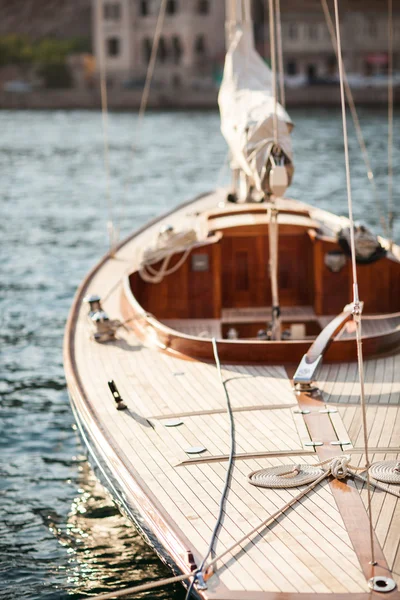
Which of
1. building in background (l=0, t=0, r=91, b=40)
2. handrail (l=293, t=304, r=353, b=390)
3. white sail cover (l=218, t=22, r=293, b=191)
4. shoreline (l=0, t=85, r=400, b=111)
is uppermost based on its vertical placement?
building in background (l=0, t=0, r=91, b=40)

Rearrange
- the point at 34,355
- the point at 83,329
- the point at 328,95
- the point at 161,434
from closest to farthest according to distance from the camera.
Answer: the point at 161,434 → the point at 83,329 → the point at 34,355 → the point at 328,95

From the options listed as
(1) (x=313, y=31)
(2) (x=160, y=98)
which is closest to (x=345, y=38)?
Answer: (1) (x=313, y=31)

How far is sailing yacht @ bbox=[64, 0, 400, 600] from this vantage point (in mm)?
5371

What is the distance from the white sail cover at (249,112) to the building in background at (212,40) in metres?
60.5

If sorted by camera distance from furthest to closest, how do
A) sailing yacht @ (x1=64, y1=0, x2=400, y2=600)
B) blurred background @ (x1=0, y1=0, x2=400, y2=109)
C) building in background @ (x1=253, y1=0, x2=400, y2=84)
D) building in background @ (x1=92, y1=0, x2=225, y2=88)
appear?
building in background @ (x1=92, y1=0, x2=225, y2=88), building in background @ (x1=253, y1=0, x2=400, y2=84), blurred background @ (x1=0, y1=0, x2=400, y2=109), sailing yacht @ (x1=64, y1=0, x2=400, y2=600)

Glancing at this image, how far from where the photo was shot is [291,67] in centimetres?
7431

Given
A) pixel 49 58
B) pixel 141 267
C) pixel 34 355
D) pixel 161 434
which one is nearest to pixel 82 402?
pixel 161 434

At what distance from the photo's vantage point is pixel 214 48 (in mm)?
77188

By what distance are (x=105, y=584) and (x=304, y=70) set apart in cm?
7044

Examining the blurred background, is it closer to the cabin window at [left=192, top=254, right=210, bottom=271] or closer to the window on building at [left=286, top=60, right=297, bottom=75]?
the window on building at [left=286, top=60, right=297, bottom=75]

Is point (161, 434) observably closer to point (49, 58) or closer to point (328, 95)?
point (328, 95)

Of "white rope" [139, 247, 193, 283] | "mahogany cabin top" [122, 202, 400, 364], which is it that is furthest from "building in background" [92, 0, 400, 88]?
"white rope" [139, 247, 193, 283]

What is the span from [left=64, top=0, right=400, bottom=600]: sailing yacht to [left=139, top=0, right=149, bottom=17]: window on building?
6709cm

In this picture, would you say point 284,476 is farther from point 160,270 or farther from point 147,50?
point 147,50
